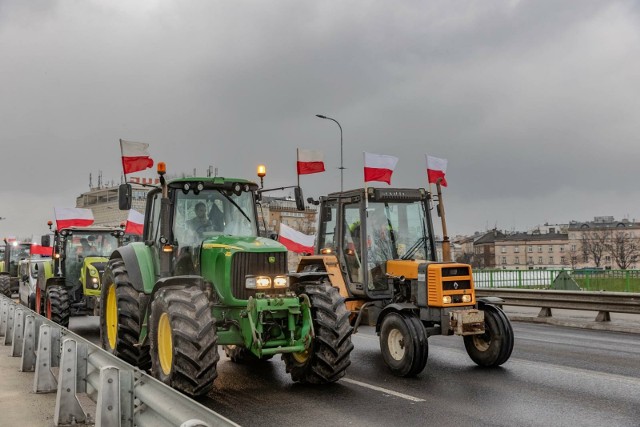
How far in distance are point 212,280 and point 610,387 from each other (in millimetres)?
5140

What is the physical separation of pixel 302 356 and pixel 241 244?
5.65 ft

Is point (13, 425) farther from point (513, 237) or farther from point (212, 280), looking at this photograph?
point (513, 237)

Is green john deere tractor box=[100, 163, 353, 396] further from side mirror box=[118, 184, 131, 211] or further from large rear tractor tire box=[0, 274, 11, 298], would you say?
large rear tractor tire box=[0, 274, 11, 298]

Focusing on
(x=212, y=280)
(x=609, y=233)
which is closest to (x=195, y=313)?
(x=212, y=280)

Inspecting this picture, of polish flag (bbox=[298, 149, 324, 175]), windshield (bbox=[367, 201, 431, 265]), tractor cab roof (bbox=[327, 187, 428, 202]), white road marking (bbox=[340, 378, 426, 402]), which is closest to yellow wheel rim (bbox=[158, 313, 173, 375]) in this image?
white road marking (bbox=[340, 378, 426, 402])

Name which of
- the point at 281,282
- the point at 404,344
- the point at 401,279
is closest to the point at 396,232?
the point at 401,279

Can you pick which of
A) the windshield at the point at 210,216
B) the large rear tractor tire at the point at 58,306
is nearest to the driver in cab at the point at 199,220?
the windshield at the point at 210,216

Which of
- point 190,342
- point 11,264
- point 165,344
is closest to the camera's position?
point 190,342

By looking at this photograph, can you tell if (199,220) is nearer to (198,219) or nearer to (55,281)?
(198,219)

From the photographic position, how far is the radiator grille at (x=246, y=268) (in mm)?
7426

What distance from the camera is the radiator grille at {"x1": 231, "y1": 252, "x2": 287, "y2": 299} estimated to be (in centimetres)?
743

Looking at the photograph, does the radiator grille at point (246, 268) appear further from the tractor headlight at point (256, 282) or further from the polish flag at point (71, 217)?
the polish flag at point (71, 217)

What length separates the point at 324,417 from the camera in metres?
6.43

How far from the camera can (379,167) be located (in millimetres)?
12773
